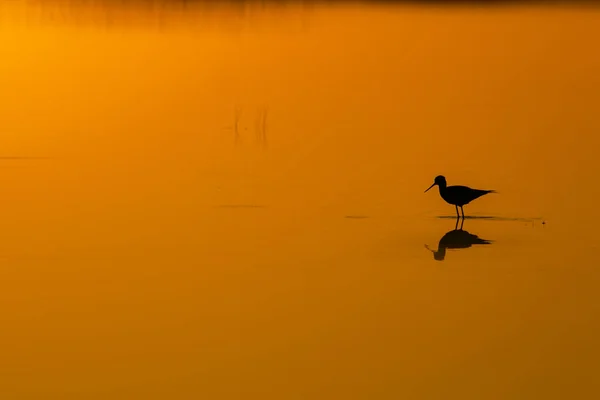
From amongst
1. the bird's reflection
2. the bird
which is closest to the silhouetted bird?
the bird's reflection

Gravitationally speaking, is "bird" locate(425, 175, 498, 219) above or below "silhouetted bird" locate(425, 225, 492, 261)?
above

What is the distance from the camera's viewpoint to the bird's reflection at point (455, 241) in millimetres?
4199

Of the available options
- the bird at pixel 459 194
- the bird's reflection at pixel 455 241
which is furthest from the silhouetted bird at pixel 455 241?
the bird at pixel 459 194

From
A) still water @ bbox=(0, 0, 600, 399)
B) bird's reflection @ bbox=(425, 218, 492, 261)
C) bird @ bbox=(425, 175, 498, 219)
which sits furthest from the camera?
bird @ bbox=(425, 175, 498, 219)

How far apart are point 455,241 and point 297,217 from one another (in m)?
0.65

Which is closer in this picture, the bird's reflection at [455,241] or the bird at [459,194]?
the bird's reflection at [455,241]

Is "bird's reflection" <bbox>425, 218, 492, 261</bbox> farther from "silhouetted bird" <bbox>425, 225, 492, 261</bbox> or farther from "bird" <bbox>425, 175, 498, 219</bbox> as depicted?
"bird" <bbox>425, 175, 498, 219</bbox>

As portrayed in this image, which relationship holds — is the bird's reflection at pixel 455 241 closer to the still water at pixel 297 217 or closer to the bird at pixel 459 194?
the still water at pixel 297 217

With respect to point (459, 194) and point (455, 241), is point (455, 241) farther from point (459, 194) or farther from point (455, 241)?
point (459, 194)

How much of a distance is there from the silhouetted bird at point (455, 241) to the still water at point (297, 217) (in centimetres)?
2

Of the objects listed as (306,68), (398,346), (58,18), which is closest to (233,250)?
(398,346)

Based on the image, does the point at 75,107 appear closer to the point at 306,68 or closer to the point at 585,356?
the point at 306,68

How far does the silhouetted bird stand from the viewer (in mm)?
4203

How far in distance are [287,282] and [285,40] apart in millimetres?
5637
